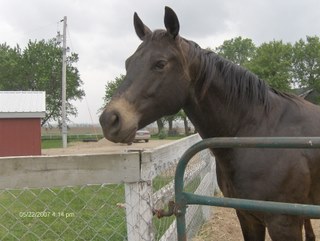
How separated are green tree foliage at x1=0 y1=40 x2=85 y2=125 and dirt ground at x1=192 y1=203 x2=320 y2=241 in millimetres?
47052

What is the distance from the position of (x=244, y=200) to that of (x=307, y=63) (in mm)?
46095

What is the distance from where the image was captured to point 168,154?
2859mm

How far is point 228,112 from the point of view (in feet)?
8.87

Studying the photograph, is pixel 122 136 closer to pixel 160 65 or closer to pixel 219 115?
pixel 160 65

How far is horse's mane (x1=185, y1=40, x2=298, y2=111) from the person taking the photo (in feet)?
8.64

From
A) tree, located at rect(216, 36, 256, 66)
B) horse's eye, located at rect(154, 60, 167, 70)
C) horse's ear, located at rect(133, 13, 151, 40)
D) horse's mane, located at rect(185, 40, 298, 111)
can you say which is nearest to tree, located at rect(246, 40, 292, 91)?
tree, located at rect(216, 36, 256, 66)

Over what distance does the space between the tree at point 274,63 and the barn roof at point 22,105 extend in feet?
75.8

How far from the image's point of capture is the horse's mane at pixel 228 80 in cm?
263

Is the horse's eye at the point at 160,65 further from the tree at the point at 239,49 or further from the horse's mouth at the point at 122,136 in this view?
the tree at the point at 239,49

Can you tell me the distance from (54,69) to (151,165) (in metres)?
53.1

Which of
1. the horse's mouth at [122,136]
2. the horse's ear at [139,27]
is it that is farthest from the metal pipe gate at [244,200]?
the horse's ear at [139,27]
